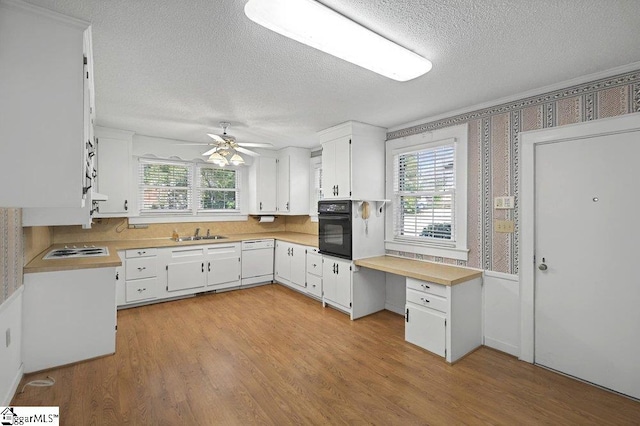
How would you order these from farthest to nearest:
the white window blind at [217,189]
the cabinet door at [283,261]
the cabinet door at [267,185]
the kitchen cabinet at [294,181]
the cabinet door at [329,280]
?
the cabinet door at [267,185], the kitchen cabinet at [294,181], the white window blind at [217,189], the cabinet door at [283,261], the cabinet door at [329,280]

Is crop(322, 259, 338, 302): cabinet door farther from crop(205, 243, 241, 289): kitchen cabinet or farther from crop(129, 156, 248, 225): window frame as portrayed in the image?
crop(129, 156, 248, 225): window frame

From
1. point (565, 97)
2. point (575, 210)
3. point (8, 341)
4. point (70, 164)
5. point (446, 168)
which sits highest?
point (565, 97)

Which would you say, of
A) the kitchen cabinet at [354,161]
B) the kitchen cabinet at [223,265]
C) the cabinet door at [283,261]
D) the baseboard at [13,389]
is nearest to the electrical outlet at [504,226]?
the kitchen cabinet at [354,161]

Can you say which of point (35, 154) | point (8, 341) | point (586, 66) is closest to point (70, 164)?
point (35, 154)

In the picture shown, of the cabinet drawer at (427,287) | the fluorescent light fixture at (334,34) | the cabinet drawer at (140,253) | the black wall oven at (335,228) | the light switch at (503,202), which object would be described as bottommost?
the cabinet drawer at (427,287)

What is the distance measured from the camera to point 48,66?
1681mm

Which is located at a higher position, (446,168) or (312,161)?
(312,161)

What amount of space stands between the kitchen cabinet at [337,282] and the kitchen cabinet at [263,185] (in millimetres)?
2013

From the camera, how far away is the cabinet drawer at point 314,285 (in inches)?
174

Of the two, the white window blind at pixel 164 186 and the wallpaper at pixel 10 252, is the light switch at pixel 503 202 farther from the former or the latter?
the white window blind at pixel 164 186

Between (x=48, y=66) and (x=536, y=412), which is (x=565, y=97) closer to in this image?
(x=536, y=412)

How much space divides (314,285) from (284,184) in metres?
2.10

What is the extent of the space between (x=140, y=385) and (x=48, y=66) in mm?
2335

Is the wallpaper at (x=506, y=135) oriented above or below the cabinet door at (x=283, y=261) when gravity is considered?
above
